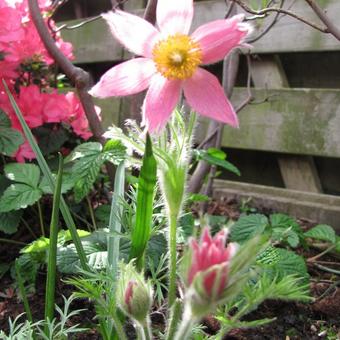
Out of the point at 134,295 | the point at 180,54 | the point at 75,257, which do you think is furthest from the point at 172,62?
the point at 75,257

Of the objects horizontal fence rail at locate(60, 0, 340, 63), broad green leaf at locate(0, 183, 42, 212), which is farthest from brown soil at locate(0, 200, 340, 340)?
horizontal fence rail at locate(60, 0, 340, 63)

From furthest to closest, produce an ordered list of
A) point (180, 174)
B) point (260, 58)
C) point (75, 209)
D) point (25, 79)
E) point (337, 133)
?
point (260, 58) < point (337, 133) < point (25, 79) < point (75, 209) < point (180, 174)

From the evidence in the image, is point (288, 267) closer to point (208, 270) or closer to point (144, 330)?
point (144, 330)

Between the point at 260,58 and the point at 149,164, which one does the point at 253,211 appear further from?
the point at 149,164

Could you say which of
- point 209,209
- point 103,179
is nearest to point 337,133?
point 209,209

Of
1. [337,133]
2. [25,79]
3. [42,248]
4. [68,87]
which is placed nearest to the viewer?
[42,248]

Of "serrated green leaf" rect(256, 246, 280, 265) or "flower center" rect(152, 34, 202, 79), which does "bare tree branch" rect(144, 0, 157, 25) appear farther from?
"serrated green leaf" rect(256, 246, 280, 265)
